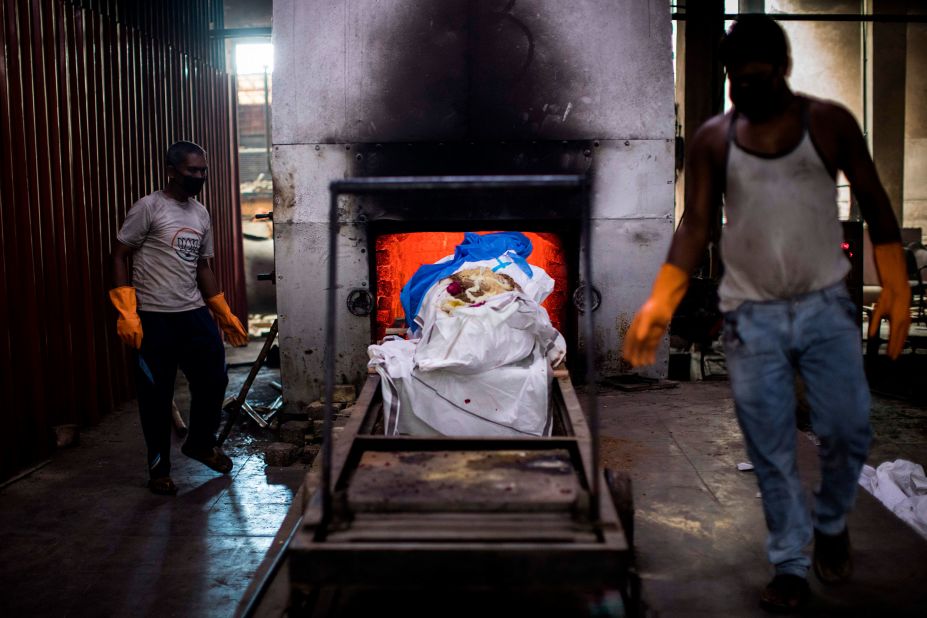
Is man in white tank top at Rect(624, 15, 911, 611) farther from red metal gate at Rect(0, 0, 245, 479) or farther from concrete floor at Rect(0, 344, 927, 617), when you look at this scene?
red metal gate at Rect(0, 0, 245, 479)

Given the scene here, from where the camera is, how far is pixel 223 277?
10523mm

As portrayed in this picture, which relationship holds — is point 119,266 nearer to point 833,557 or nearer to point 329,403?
point 329,403

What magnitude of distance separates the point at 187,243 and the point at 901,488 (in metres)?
4.60

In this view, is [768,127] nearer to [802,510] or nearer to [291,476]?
[802,510]

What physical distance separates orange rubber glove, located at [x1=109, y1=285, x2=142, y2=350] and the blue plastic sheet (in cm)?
192

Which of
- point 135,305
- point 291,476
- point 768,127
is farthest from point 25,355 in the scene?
point 768,127

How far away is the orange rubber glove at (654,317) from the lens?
2.69m

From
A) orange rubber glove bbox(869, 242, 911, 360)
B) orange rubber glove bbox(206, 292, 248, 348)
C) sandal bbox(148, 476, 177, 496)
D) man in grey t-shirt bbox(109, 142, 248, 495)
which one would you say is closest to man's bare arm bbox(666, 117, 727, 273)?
orange rubber glove bbox(869, 242, 911, 360)

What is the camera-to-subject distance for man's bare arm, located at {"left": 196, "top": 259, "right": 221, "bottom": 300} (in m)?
5.18

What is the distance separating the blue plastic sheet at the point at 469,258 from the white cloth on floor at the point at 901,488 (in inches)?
103

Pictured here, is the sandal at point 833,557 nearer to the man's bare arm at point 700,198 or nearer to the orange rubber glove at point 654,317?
the orange rubber glove at point 654,317

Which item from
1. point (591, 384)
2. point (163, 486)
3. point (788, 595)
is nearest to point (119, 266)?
point (163, 486)

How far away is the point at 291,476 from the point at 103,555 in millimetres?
1629

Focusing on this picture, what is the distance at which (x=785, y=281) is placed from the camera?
2.71 m
